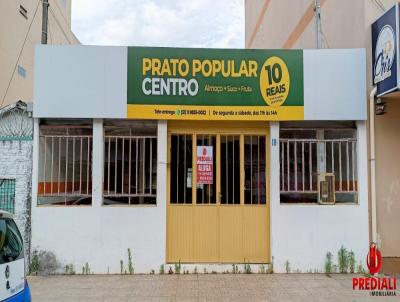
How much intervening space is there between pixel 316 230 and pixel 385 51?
325 cm

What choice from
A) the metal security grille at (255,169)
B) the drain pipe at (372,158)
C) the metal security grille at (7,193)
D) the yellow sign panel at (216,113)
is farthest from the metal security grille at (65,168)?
the drain pipe at (372,158)

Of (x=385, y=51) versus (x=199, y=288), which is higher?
(x=385, y=51)

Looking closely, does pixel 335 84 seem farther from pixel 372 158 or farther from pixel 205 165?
pixel 205 165

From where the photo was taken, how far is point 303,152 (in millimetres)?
7586

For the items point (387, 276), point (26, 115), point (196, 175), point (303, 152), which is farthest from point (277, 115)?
point (26, 115)

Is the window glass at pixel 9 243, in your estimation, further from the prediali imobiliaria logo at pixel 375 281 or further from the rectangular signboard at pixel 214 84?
the prediali imobiliaria logo at pixel 375 281

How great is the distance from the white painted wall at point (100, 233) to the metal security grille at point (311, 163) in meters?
2.35

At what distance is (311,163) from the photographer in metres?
7.56

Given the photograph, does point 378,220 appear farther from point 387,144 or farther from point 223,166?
Answer: point 223,166

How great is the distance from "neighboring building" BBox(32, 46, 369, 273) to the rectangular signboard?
0.02 metres

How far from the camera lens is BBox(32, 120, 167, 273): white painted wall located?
23.4 feet

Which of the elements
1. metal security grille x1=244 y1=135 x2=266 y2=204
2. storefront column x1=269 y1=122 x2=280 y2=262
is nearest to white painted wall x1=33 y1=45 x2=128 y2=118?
metal security grille x1=244 y1=135 x2=266 y2=204

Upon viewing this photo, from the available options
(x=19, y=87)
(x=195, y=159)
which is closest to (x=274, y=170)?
(x=195, y=159)

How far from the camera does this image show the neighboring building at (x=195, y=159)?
7.17m
